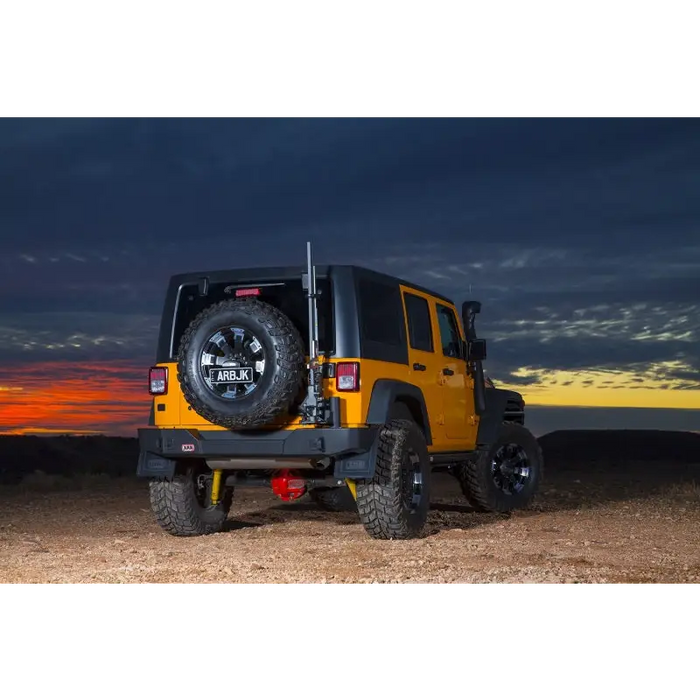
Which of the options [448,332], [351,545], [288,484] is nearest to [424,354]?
[448,332]

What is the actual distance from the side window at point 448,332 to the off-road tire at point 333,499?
2.50 meters

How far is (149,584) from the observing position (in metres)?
7.25

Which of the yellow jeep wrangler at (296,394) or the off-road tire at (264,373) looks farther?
the yellow jeep wrangler at (296,394)

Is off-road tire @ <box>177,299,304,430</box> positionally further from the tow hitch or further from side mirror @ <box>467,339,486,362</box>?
side mirror @ <box>467,339,486,362</box>

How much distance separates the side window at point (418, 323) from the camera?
10555mm

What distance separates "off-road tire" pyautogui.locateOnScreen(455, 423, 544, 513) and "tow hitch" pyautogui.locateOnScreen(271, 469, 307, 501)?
2.96 meters

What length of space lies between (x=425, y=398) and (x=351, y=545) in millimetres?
2024

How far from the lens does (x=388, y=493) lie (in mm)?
9492

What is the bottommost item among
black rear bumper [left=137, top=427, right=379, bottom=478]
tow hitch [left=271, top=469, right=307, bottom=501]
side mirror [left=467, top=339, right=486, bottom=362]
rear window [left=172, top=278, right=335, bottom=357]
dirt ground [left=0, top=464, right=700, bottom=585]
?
dirt ground [left=0, top=464, right=700, bottom=585]

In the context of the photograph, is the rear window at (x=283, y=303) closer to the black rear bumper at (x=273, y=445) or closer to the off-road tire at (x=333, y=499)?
the black rear bumper at (x=273, y=445)

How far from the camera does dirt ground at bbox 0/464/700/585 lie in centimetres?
755

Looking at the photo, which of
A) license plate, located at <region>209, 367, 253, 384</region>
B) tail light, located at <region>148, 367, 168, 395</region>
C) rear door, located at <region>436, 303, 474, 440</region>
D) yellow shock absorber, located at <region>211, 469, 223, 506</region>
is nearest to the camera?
license plate, located at <region>209, 367, 253, 384</region>

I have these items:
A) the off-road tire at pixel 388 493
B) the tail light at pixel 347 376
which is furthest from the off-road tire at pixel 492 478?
the tail light at pixel 347 376

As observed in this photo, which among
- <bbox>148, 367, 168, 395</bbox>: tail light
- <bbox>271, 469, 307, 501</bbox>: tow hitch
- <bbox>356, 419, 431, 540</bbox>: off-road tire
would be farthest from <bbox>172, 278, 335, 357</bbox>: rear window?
<bbox>271, 469, 307, 501</bbox>: tow hitch
